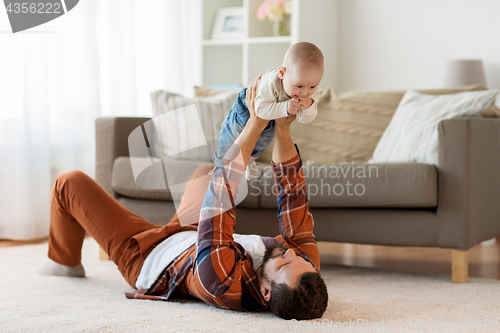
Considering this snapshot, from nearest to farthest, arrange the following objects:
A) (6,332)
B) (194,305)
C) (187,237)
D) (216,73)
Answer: (6,332)
(194,305)
(187,237)
(216,73)

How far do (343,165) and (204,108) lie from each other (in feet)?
3.11

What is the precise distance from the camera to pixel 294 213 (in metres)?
1.57

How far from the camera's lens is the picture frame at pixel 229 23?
3980 mm

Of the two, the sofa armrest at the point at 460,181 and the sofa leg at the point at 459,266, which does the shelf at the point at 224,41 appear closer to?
the sofa armrest at the point at 460,181

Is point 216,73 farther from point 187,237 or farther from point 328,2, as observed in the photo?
point 187,237

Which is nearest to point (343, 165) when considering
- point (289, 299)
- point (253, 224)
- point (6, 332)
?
point (253, 224)

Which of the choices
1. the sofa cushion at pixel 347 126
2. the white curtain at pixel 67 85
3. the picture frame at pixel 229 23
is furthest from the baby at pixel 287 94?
the picture frame at pixel 229 23

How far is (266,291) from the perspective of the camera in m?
1.38

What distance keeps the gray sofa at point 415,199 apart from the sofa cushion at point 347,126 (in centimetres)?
57

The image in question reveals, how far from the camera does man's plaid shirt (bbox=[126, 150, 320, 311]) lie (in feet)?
4.52

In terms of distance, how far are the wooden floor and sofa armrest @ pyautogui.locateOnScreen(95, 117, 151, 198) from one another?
0.70 metres

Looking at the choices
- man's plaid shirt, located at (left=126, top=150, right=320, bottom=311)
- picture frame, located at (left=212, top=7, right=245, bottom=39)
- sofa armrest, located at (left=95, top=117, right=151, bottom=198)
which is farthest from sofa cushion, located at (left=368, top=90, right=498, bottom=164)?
picture frame, located at (left=212, top=7, right=245, bottom=39)

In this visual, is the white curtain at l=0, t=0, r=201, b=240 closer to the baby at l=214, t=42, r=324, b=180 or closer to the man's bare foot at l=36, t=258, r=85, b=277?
the man's bare foot at l=36, t=258, r=85, b=277

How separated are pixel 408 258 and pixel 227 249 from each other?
1.50 m
